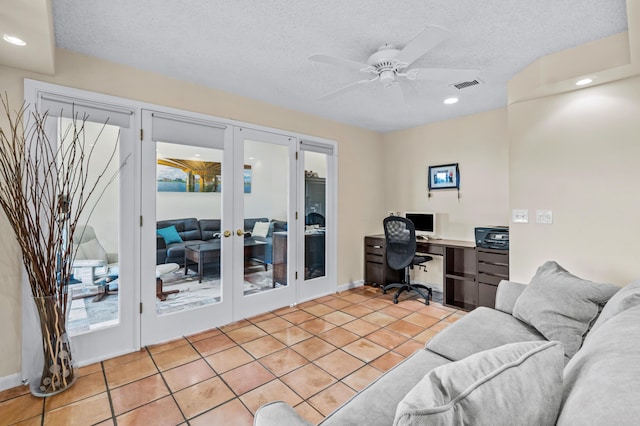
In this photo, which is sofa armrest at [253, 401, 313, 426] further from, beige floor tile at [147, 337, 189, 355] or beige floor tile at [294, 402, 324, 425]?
beige floor tile at [147, 337, 189, 355]

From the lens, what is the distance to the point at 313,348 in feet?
8.82

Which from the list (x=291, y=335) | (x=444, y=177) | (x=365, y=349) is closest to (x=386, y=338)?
(x=365, y=349)

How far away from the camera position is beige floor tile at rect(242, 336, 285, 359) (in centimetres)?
261

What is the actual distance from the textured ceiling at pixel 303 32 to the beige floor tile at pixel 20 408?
2.56m

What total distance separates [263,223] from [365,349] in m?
1.80

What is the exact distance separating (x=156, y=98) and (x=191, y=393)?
253 cm

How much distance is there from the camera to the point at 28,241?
2.01 metres

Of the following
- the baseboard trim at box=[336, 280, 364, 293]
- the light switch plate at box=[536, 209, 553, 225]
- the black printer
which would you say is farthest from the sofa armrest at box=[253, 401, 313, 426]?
the baseboard trim at box=[336, 280, 364, 293]

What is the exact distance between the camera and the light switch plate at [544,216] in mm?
2623

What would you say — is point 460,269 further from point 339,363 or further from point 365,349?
point 339,363

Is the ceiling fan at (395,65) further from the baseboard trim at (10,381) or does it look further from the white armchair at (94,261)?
the baseboard trim at (10,381)

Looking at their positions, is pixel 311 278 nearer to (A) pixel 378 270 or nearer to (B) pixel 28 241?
(A) pixel 378 270

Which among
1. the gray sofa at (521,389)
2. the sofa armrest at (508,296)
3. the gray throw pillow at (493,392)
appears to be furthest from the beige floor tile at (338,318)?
the gray throw pillow at (493,392)

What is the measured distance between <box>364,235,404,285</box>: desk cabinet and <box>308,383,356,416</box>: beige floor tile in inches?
101
